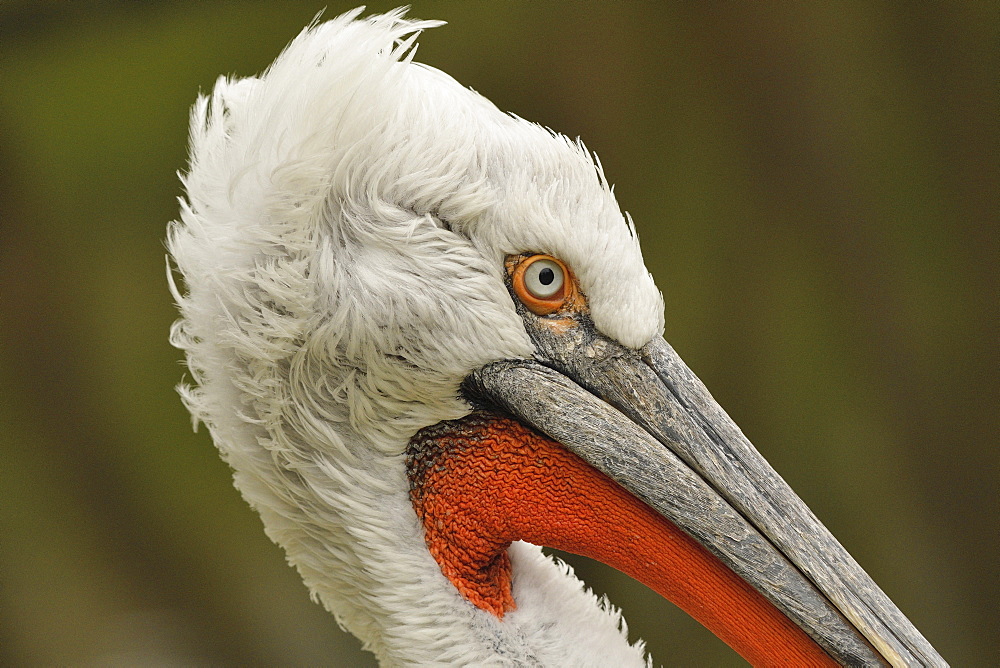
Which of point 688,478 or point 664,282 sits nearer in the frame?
point 688,478

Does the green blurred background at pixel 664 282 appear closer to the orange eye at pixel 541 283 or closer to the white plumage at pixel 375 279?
the white plumage at pixel 375 279

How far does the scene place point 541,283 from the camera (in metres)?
1.20

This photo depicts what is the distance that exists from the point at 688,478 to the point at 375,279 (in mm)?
557

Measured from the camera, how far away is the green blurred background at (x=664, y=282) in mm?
3459

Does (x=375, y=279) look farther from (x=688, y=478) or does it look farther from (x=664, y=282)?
(x=664, y=282)

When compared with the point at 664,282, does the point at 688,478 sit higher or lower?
lower

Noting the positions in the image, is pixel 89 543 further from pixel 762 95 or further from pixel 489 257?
pixel 762 95

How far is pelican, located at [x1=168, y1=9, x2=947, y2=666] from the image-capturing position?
46.0 inches

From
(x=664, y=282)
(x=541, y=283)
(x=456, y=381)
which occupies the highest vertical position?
(x=664, y=282)

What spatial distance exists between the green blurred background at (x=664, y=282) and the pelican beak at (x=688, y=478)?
252 cm

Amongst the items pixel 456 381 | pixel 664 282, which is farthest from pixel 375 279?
pixel 664 282

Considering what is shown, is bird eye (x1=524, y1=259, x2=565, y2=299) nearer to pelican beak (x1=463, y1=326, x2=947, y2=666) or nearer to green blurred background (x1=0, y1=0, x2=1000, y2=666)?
pelican beak (x1=463, y1=326, x2=947, y2=666)

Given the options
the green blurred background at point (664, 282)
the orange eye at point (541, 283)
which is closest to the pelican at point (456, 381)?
the orange eye at point (541, 283)

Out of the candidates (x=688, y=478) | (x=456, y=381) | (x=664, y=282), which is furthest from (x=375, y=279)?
(x=664, y=282)
